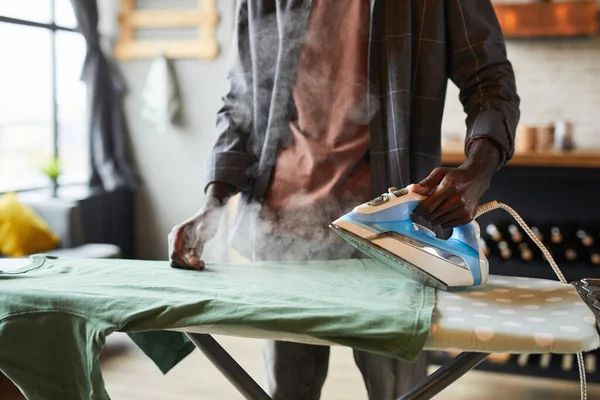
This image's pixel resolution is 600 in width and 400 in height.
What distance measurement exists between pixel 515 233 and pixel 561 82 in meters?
1.80

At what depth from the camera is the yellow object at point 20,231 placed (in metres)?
A: 3.22

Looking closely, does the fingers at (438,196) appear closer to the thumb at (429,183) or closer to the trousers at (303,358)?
the thumb at (429,183)

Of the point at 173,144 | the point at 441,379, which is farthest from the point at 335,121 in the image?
the point at 173,144

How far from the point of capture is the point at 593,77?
4.15 metres

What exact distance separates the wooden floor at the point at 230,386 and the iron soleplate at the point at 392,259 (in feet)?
5.29

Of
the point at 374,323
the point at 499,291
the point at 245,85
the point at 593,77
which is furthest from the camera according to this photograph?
the point at 593,77

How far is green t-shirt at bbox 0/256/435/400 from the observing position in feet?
3.03

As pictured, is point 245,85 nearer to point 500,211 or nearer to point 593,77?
point 500,211

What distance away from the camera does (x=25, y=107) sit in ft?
12.9

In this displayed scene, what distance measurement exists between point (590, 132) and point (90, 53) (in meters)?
3.10

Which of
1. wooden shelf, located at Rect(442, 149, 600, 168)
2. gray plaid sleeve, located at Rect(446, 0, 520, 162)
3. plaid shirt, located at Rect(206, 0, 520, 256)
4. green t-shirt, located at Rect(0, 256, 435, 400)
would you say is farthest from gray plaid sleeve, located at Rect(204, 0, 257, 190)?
wooden shelf, located at Rect(442, 149, 600, 168)

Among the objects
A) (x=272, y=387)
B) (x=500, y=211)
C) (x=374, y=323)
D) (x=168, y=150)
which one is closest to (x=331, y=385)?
(x=500, y=211)

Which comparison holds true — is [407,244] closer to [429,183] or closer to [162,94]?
[429,183]

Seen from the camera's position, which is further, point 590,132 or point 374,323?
point 590,132
